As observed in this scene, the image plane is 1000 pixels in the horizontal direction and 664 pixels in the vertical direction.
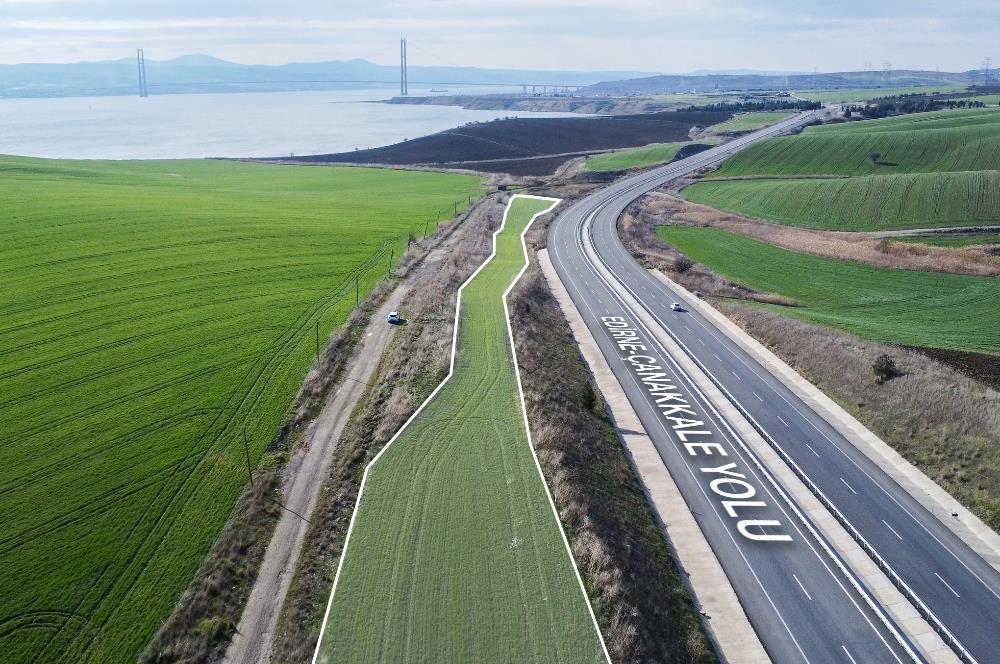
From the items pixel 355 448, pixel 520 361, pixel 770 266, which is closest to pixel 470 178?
pixel 770 266

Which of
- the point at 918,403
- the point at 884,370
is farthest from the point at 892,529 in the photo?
the point at 884,370

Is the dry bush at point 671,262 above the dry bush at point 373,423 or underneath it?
above

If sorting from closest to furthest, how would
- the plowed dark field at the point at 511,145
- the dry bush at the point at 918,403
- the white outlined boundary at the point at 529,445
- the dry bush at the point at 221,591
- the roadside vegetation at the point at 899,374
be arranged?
the dry bush at the point at 221,591, the white outlined boundary at the point at 529,445, the dry bush at the point at 918,403, the roadside vegetation at the point at 899,374, the plowed dark field at the point at 511,145

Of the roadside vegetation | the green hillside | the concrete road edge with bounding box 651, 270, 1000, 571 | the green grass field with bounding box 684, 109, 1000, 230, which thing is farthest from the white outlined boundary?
the green grass field with bounding box 684, 109, 1000, 230

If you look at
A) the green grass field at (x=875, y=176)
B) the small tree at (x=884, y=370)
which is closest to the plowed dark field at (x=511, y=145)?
the green grass field at (x=875, y=176)

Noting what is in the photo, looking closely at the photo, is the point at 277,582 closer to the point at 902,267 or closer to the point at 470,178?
the point at 902,267

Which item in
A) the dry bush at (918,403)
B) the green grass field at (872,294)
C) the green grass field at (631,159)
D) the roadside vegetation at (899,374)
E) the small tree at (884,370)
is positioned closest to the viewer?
the dry bush at (918,403)

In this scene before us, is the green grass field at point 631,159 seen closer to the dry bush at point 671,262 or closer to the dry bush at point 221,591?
the dry bush at point 671,262
